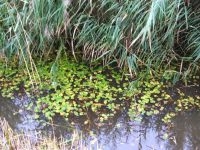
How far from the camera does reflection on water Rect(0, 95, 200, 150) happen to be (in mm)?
3072

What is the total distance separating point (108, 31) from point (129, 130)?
0.91m

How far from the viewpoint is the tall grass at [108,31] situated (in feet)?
10.8

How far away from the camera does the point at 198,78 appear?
378 centimetres

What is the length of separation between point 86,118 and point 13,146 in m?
Result: 0.79

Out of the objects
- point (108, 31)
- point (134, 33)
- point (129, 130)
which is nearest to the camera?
point (129, 130)

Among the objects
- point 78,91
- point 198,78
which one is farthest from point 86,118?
point 198,78

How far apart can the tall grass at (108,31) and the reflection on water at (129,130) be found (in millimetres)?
506

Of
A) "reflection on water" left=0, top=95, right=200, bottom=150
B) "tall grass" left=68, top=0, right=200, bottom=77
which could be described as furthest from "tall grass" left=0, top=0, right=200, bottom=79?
"reflection on water" left=0, top=95, right=200, bottom=150

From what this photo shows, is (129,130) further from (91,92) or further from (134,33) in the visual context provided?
(134,33)

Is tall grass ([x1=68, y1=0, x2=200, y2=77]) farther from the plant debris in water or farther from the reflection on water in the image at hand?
the reflection on water

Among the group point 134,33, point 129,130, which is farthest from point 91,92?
point 134,33

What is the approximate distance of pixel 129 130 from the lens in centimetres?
322

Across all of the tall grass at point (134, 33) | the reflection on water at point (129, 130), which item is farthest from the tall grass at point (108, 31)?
the reflection on water at point (129, 130)

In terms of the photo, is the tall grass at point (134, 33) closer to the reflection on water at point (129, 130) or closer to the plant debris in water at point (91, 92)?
the plant debris in water at point (91, 92)
